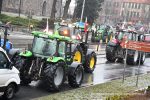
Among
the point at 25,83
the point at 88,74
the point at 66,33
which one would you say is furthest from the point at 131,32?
the point at 25,83

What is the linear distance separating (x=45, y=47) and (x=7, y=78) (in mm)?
3957

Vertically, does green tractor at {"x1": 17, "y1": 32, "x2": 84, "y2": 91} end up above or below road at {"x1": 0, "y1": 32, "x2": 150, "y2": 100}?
above

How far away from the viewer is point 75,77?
736 inches

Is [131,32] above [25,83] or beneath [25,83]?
above

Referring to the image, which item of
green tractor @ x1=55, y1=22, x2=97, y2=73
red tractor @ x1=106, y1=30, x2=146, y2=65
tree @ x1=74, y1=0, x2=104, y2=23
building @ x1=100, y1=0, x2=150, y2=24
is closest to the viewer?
green tractor @ x1=55, y1=22, x2=97, y2=73

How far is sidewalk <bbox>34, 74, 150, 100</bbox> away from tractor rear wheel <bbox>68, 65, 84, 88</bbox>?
0.76 m

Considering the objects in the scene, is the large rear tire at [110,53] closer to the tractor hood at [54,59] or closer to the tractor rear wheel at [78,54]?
the tractor rear wheel at [78,54]

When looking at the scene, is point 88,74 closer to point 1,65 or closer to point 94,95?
point 94,95

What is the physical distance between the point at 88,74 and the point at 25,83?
256 inches

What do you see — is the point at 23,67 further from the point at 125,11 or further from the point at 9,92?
the point at 125,11

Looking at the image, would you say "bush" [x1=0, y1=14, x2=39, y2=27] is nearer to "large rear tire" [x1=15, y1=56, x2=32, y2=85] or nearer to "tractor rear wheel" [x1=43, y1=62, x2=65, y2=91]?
"large rear tire" [x1=15, y1=56, x2=32, y2=85]

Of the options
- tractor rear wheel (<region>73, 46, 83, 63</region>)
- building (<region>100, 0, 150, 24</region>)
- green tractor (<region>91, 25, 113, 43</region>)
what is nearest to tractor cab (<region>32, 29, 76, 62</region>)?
tractor rear wheel (<region>73, 46, 83, 63</region>)

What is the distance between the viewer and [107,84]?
791 inches

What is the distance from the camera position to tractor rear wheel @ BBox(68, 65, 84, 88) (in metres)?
18.6
